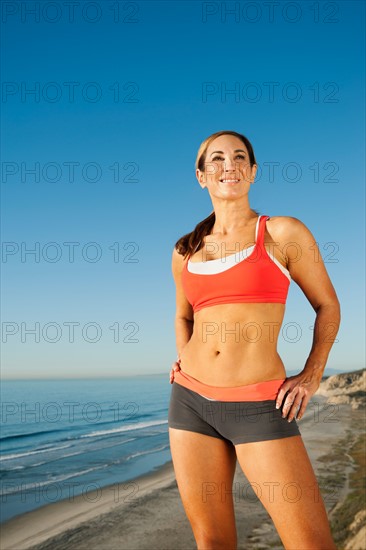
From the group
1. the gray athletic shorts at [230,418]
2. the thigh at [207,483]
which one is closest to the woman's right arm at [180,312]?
the gray athletic shorts at [230,418]

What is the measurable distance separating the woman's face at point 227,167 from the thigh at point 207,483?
44.5 inches

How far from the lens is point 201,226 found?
288 cm

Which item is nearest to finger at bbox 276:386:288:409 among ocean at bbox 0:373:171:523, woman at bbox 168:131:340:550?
woman at bbox 168:131:340:550

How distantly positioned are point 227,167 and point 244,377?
38.6 inches

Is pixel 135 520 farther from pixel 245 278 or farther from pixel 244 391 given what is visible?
pixel 245 278

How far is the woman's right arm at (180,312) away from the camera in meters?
2.92

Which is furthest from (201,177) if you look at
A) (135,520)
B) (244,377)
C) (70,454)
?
(70,454)

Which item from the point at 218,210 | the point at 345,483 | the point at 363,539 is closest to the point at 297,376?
the point at 218,210

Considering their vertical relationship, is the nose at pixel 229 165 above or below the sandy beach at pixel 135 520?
above

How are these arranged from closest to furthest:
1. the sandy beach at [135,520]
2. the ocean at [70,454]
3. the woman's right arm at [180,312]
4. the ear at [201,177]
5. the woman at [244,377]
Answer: the woman at [244,377], the ear at [201,177], the woman's right arm at [180,312], the sandy beach at [135,520], the ocean at [70,454]

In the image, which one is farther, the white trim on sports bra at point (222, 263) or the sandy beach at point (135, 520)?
the sandy beach at point (135, 520)

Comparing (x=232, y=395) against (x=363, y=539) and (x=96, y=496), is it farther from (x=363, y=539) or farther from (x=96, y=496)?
(x=96, y=496)

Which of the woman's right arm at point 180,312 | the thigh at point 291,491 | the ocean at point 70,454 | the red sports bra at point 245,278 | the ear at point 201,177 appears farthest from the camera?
the ocean at point 70,454

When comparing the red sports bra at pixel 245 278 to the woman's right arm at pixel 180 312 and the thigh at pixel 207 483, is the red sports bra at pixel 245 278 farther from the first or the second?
the thigh at pixel 207 483
